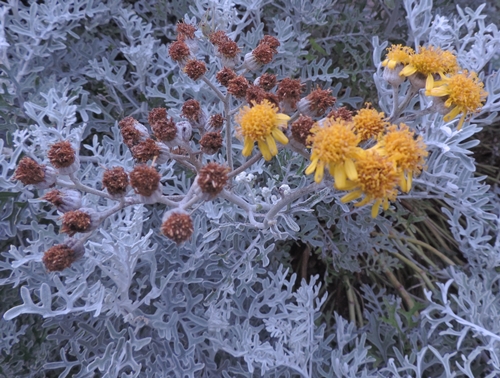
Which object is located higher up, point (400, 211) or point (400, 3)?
point (400, 3)

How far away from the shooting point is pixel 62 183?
138 cm

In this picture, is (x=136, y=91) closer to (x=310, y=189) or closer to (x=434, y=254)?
(x=310, y=189)

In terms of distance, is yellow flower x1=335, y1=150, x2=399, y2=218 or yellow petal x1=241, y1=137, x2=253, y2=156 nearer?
yellow flower x1=335, y1=150, x2=399, y2=218

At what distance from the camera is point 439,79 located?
142 centimetres

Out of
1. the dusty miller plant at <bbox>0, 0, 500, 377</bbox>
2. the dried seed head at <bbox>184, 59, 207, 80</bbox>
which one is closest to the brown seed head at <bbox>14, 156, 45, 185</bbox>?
the dusty miller plant at <bbox>0, 0, 500, 377</bbox>

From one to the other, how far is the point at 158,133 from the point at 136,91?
3.93ft

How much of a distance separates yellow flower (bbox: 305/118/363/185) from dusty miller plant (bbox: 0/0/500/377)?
72 mm

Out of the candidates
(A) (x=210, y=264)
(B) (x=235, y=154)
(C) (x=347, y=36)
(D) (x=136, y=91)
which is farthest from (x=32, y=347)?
(C) (x=347, y=36)

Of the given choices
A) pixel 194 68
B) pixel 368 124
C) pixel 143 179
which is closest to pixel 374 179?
pixel 368 124

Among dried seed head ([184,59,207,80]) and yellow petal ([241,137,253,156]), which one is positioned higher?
dried seed head ([184,59,207,80])

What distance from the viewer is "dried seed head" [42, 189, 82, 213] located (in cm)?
129

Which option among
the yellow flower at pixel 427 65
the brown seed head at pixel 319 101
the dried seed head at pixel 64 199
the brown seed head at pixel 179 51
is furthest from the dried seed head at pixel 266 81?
the dried seed head at pixel 64 199

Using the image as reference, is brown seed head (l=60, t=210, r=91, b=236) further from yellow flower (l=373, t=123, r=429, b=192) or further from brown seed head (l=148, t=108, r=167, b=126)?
yellow flower (l=373, t=123, r=429, b=192)

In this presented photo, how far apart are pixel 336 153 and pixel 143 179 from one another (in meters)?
0.46
